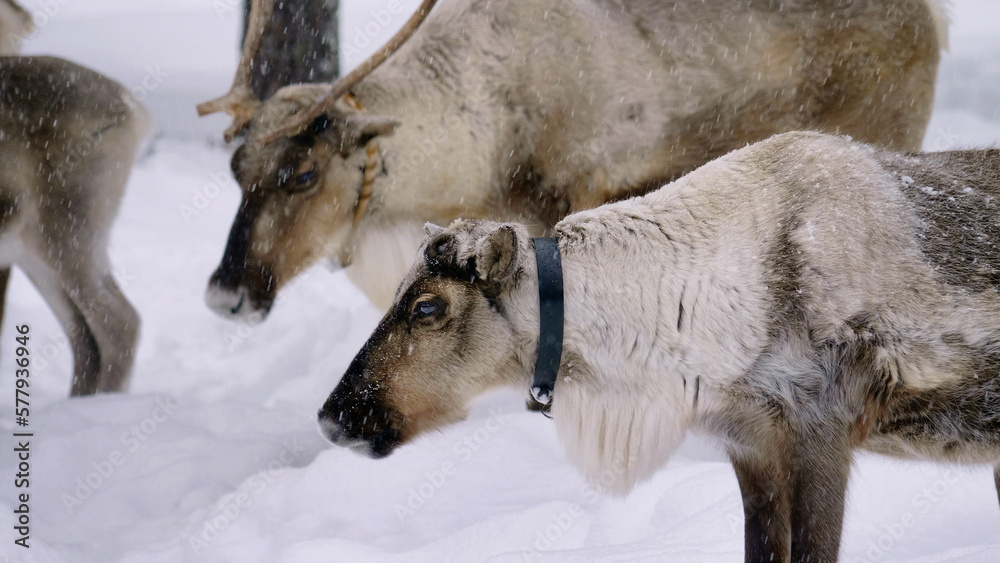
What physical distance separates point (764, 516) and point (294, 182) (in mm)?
2186

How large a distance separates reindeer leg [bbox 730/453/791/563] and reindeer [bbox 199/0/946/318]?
1.60 meters

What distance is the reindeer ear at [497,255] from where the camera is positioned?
6.95 feet

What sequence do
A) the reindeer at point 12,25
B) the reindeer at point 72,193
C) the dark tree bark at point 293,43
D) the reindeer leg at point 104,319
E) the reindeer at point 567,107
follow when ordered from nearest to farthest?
the reindeer at point 567,107 < the reindeer at point 72,193 < the reindeer leg at point 104,319 < the reindeer at point 12,25 < the dark tree bark at point 293,43

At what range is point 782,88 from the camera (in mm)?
3654

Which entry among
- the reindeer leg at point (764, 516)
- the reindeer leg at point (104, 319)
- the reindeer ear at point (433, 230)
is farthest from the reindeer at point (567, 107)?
the reindeer leg at point (764, 516)

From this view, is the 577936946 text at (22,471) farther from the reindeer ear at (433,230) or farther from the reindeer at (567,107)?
the reindeer ear at (433,230)

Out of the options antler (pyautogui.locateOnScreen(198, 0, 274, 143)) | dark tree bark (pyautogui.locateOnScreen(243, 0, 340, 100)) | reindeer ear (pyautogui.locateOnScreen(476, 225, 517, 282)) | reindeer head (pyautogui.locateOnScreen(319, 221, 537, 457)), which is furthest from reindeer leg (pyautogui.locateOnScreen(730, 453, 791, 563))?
dark tree bark (pyautogui.locateOnScreen(243, 0, 340, 100))

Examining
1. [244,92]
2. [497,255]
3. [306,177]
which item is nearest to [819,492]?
[497,255]

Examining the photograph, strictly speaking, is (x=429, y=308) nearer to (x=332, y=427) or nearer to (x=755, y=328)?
(x=332, y=427)

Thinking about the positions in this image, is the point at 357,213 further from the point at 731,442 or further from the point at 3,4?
the point at 3,4

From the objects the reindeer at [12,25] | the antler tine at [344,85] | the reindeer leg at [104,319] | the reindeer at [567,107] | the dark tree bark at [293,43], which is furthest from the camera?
the dark tree bark at [293,43]

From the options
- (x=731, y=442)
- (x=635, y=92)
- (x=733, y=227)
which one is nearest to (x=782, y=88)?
(x=635, y=92)

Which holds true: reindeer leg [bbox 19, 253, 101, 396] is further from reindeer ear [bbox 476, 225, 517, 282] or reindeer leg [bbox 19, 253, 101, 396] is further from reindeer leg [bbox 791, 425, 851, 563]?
reindeer leg [bbox 791, 425, 851, 563]

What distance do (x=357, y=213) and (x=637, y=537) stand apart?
1.73 m
